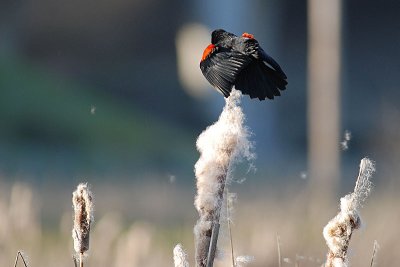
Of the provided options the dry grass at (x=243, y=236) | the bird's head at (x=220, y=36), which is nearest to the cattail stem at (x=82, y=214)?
the bird's head at (x=220, y=36)

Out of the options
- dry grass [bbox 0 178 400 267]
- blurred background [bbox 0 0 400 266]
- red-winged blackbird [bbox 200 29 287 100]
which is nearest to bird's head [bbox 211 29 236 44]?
red-winged blackbird [bbox 200 29 287 100]

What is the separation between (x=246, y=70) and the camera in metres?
1.35

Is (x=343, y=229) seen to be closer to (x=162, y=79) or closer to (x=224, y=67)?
(x=224, y=67)

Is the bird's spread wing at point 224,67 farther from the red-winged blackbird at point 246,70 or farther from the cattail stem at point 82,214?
the cattail stem at point 82,214

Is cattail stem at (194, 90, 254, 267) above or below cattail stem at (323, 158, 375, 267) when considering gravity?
above

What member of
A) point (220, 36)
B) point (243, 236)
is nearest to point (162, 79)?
point (243, 236)

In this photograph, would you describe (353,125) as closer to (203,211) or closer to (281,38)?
(281,38)

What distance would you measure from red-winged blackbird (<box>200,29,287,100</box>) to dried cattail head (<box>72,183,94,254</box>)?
0.81ft

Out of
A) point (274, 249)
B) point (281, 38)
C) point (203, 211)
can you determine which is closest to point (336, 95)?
point (281, 38)

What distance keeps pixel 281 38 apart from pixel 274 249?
754 cm

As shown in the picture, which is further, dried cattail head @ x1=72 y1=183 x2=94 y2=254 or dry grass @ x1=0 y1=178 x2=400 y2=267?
dry grass @ x1=0 y1=178 x2=400 y2=267

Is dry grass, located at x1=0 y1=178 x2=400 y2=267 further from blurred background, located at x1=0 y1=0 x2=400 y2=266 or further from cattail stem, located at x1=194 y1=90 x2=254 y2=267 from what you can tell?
blurred background, located at x1=0 y1=0 x2=400 y2=266

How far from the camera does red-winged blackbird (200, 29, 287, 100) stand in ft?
4.32

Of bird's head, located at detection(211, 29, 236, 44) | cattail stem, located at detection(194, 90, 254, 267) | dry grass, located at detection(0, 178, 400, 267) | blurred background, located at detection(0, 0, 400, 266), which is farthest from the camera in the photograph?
blurred background, located at detection(0, 0, 400, 266)
